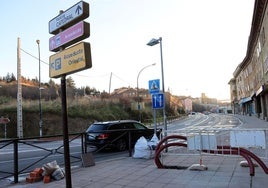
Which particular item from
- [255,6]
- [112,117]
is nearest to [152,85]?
[255,6]

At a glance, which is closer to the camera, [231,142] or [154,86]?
[231,142]

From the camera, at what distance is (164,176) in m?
7.74

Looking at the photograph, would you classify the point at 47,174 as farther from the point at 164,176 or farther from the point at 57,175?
the point at 164,176

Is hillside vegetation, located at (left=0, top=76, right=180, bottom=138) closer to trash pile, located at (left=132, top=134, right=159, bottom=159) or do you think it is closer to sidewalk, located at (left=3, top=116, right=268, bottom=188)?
trash pile, located at (left=132, top=134, right=159, bottom=159)

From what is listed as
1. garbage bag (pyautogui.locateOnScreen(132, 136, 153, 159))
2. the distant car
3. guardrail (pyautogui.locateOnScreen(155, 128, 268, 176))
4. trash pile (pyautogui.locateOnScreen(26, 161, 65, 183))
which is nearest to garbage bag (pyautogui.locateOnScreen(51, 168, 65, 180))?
trash pile (pyautogui.locateOnScreen(26, 161, 65, 183))

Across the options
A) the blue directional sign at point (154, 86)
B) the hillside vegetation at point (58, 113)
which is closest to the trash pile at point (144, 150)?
the blue directional sign at point (154, 86)

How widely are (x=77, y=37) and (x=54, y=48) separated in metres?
0.80

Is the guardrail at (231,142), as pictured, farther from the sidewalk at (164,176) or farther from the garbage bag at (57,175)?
the garbage bag at (57,175)

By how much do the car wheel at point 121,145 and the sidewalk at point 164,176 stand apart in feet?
17.2

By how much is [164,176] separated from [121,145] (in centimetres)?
783

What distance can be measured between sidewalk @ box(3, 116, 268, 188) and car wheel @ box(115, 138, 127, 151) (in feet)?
17.2

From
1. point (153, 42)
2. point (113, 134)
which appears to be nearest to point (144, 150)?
point (113, 134)

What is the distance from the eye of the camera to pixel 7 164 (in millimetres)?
12211

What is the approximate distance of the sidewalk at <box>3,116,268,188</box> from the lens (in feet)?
22.3
